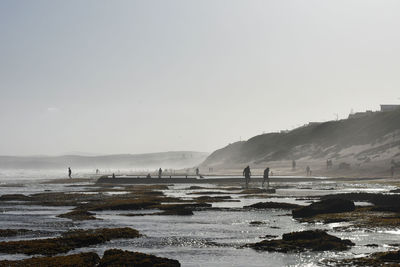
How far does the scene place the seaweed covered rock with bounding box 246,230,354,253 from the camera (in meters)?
22.9

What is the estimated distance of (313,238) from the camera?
946 inches

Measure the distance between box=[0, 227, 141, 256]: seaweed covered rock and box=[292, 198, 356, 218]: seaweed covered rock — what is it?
478 inches

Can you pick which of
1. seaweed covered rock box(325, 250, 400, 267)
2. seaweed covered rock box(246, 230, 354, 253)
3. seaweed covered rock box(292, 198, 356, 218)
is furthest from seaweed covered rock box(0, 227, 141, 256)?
seaweed covered rock box(292, 198, 356, 218)

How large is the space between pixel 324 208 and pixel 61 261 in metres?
21.2

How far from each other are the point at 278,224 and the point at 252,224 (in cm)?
148

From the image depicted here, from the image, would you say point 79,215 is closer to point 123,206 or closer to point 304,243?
point 123,206

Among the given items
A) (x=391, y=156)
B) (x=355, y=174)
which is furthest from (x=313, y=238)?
(x=391, y=156)

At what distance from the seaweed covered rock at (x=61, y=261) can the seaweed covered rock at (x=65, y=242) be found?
180 cm

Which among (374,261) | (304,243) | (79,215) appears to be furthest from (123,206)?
(374,261)

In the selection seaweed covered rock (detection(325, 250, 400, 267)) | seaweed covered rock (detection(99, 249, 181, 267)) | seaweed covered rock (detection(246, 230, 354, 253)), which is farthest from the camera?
seaweed covered rock (detection(246, 230, 354, 253))

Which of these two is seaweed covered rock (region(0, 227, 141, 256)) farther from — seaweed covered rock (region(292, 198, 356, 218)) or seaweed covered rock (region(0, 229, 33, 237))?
seaweed covered rock (region(292, 198, 356, 218))

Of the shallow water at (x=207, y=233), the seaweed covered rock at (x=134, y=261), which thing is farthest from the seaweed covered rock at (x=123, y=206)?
the seaweed covered rock at (x=134, y=261)

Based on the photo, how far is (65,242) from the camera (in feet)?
81.8

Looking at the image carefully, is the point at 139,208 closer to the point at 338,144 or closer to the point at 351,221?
the point at 351,221
